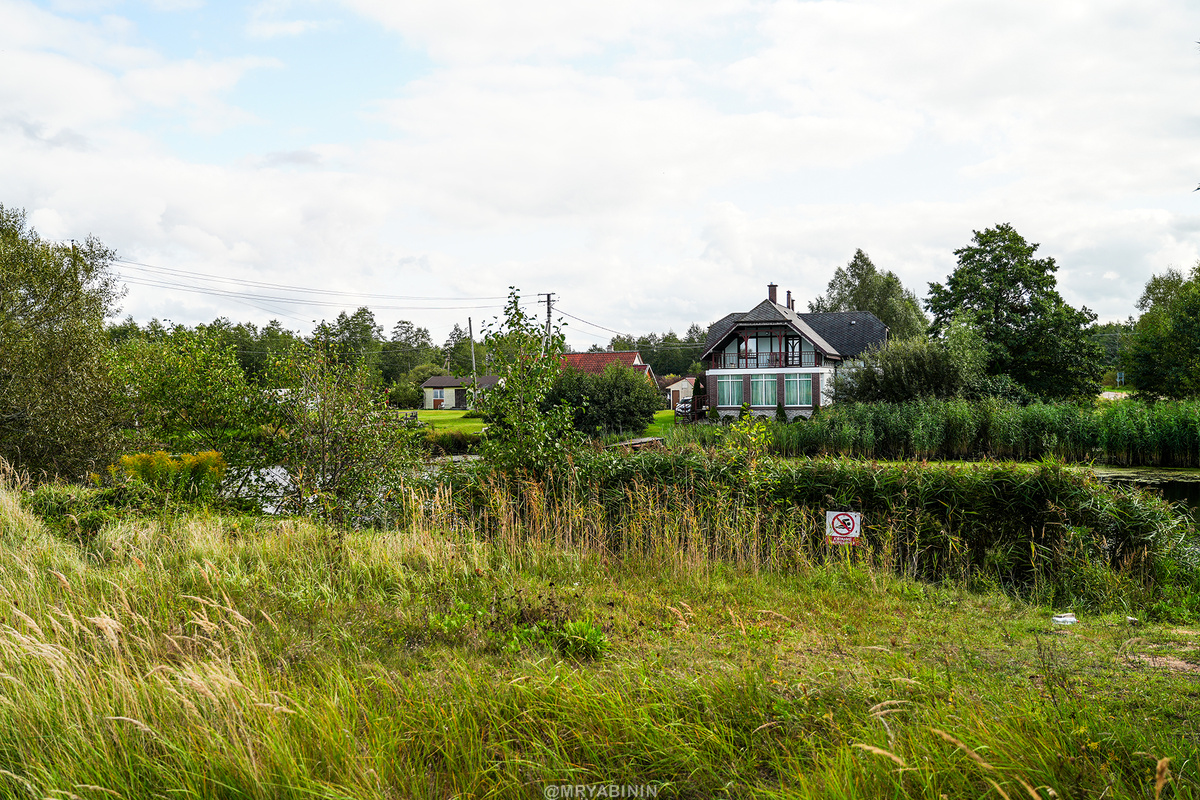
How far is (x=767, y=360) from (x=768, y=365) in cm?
30

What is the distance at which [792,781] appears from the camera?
284cm

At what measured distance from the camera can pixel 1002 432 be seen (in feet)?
79.9

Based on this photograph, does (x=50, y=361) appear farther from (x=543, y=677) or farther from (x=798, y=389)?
(x=798, y=389)

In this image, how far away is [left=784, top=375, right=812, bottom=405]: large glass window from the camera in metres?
41.3

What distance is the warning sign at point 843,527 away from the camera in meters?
7.65

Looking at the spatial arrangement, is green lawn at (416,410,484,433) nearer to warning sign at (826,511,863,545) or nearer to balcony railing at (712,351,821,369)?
balcony railing at (712,351,821,369)

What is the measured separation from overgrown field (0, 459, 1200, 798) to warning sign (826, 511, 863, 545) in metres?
0.44

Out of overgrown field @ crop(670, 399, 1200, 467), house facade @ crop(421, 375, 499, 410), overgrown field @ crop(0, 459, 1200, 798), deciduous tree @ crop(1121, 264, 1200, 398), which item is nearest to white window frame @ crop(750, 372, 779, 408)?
overgrown field @ crop(670, 399, 1200, 467)

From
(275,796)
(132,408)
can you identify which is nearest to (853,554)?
(275,796)

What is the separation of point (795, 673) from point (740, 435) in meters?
5.43

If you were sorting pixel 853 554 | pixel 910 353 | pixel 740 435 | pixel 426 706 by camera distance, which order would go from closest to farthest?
pixel 426 706
pixel 853 554
pixel 740 435
pixel 910 353

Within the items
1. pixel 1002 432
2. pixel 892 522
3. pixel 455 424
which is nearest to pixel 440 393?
pixel 455 424

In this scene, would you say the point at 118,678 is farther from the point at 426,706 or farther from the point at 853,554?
the point at 853,554

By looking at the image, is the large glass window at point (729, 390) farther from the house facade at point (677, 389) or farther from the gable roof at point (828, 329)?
the house facade at point (677, 389)
